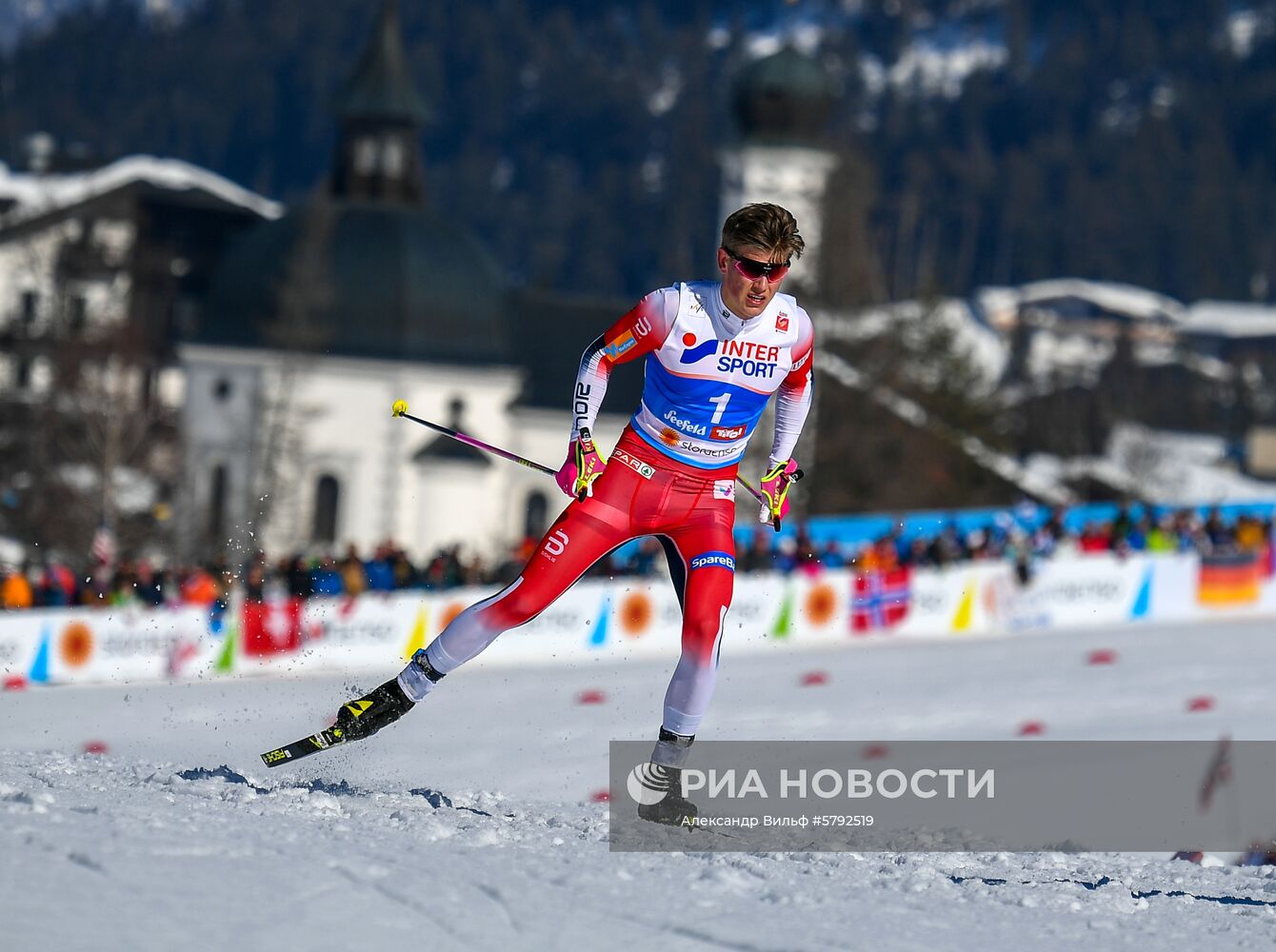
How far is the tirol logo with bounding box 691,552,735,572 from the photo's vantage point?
8.48m

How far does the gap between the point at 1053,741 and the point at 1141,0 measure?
19249 centimetres

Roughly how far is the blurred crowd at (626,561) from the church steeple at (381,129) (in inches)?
1379

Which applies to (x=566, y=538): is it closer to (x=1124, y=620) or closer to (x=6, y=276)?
(x=1124, y=620)

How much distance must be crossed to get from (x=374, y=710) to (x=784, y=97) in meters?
56.6

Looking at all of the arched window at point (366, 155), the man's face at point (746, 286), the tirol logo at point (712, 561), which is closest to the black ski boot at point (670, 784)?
the tirol logo at point (712, 561)

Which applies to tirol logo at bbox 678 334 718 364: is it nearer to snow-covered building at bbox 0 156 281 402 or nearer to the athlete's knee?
the athlete's knee

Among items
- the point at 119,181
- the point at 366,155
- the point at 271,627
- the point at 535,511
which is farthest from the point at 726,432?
the point at 119,181

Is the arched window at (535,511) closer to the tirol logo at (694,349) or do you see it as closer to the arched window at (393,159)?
the arched window at (393,159)

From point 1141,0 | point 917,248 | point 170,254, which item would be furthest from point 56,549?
point 1141,0

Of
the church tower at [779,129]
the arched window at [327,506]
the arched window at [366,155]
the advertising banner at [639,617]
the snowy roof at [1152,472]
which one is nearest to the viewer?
the advertising banner at [639,617]

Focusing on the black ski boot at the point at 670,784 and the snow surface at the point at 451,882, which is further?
the black ski boot at the point at 670,784

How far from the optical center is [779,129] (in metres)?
64.0

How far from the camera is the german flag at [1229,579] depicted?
1065 inches

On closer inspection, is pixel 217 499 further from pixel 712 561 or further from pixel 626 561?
pixel 712 561
